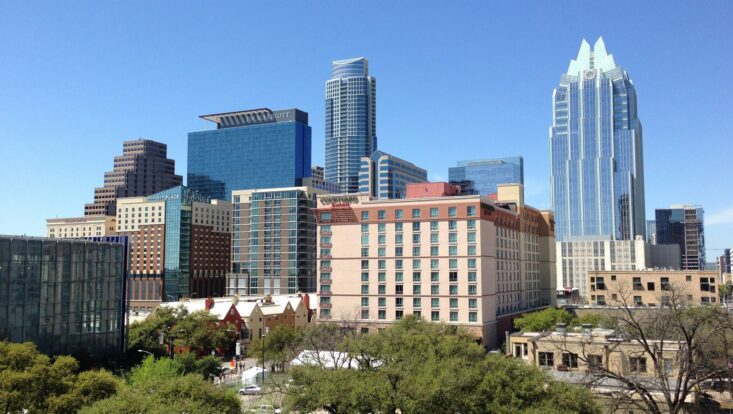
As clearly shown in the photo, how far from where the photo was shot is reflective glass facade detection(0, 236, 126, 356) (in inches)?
3063

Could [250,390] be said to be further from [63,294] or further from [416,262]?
[416,262]

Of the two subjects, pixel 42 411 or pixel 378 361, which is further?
pixel 378 361

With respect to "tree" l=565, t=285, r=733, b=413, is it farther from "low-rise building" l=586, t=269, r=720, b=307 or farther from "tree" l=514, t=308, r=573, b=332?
"low-rise building" l=586, t=269, r=720, b=307

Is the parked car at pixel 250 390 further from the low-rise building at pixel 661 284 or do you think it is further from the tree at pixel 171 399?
the low-rise building at pixel 661 284

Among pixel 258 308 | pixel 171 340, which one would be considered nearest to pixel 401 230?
pixel 258 308

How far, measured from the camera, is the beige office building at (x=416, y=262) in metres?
112

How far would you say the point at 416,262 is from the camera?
116 m

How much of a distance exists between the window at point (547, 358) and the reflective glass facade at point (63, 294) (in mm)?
60475

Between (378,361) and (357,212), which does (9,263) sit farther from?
(357,212)

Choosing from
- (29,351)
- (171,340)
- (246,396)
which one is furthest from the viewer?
(171,340)

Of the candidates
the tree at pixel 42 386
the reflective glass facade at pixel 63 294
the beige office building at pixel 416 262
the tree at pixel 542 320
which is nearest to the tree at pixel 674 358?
the tree at pixel 42 386

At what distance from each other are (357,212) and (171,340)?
4154 centimetres

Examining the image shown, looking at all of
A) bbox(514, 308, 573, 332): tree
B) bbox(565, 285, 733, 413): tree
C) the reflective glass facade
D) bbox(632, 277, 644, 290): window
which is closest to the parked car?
the reflective glass facade

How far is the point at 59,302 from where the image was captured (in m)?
83.4
